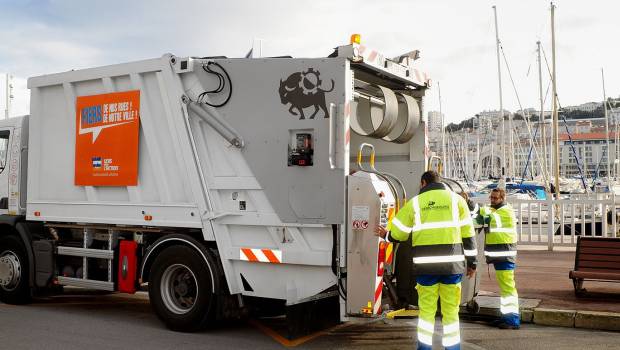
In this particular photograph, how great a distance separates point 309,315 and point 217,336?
1072 mm

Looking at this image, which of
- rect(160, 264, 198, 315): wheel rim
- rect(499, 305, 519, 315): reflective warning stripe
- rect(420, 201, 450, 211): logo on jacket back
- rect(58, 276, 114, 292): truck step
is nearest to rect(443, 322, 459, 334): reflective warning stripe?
rect(420, 201, 450, 211): logo on jacket back

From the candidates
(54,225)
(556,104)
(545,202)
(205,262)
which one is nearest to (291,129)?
(205,262)

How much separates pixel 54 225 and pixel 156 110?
7.38 feet

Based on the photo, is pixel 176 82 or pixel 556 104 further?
pixel 556 104

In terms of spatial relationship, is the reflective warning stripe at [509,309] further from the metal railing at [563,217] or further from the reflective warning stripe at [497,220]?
the metal railing at [563,217]

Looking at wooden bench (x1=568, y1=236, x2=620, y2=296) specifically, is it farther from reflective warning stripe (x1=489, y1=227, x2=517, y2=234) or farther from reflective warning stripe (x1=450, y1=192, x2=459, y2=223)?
reflective warning stripe (x1=450, y1=192, x2=459, y2=223)

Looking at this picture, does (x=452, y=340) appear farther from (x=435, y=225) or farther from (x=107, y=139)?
(x=107, y=139)

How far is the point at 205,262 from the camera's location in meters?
6.08

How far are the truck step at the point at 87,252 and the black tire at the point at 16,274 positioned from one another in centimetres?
58

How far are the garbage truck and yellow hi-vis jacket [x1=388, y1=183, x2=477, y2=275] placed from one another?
296mm

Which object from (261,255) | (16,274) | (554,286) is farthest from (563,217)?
(16,274)

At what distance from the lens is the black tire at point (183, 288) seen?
19.9 feet

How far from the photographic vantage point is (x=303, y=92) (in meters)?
5.63

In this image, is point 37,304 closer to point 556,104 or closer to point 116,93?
point 116,93
